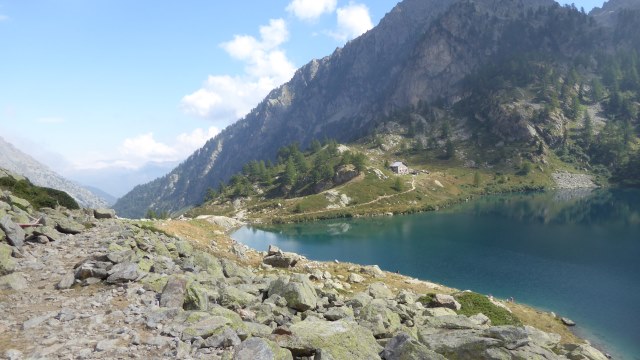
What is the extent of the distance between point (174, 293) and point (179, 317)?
9.45 ft

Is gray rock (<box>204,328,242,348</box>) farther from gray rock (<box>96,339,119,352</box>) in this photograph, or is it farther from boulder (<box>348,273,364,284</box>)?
boulder (<box>348,273,364,284</box>)

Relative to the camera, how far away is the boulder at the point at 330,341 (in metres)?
16.2

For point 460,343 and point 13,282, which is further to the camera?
point 13,282

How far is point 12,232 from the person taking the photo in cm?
2828

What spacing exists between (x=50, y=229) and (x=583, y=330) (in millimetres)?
57631

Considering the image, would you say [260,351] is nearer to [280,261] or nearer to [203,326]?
[203,326]

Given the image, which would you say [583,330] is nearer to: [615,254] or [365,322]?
[365,322]

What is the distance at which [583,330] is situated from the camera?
47.7m

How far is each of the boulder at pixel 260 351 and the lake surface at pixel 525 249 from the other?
43.8m

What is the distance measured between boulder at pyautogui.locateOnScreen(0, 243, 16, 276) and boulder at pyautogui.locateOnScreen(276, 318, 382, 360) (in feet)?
58.8

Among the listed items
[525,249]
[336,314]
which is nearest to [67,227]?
[336,314]

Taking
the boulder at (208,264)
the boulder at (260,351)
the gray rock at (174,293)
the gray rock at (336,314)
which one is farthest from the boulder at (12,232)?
the boulder at (260,351)

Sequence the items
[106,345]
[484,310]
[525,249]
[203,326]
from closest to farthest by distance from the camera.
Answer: [106,345] < [203,326] < [484,310] < [525,249]

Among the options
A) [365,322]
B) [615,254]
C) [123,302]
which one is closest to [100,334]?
[123,302]
